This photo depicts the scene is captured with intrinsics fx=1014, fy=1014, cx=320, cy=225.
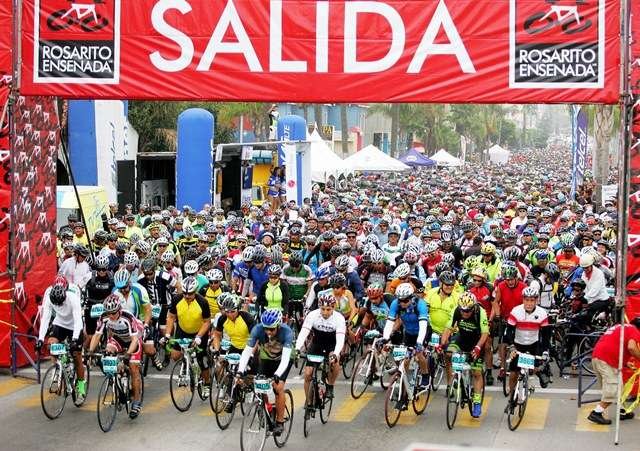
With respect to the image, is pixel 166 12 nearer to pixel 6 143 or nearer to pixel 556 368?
pixel 6 143

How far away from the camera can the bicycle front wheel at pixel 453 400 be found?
12648mm

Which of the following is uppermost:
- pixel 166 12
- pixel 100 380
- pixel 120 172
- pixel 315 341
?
pixel 166 12

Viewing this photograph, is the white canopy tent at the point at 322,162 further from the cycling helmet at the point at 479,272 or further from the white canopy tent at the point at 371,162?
the cycling helmet at the point at 479,272

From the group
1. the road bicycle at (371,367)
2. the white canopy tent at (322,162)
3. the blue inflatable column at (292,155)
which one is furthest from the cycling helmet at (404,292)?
the white canopy tent at (322,162)

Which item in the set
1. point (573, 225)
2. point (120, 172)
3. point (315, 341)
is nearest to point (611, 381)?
point (315, 341)

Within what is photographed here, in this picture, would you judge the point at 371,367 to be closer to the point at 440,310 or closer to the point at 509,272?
the point at 440,310

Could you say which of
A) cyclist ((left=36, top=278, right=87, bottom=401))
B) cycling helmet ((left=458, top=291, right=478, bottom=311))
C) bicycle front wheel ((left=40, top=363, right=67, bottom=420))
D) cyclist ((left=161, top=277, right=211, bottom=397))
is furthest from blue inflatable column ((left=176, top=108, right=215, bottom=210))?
cycling helmet ((left=458, top=291, right=478, bottom=311))

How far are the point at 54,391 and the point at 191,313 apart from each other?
2076 mm

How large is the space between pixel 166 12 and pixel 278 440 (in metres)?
6.38

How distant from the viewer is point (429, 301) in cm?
1434

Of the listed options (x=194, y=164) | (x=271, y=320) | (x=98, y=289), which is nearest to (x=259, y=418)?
(x=271, y=320)

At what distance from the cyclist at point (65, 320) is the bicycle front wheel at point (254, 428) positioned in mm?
3235

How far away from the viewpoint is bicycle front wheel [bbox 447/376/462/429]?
1265cm

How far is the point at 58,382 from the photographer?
43.2ft
